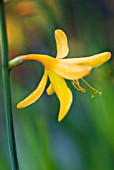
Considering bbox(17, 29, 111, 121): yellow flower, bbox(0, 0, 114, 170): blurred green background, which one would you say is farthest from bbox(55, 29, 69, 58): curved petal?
bbox(0, 0, 114, 170): blurred green background

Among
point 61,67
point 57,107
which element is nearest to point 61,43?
point 61,67

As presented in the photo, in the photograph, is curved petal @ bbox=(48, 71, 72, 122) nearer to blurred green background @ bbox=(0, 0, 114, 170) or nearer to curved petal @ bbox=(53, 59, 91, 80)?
curved petal @ bbox=(53, 59, 91, 80)

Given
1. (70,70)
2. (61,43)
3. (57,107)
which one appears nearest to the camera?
(70,70)

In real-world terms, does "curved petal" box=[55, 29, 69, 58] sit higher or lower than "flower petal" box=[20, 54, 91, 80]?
higher

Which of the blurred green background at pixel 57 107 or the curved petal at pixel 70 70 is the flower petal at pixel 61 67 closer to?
the curved petal at pixel 70 70

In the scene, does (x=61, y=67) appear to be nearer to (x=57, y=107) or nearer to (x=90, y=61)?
(x=90, y=61)

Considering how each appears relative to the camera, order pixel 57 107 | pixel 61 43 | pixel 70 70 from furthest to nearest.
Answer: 1. pixel 57 107
2. pixel 61 43
3. pixel 70 70

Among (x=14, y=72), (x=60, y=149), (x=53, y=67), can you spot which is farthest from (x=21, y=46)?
(x=53, y=67)
